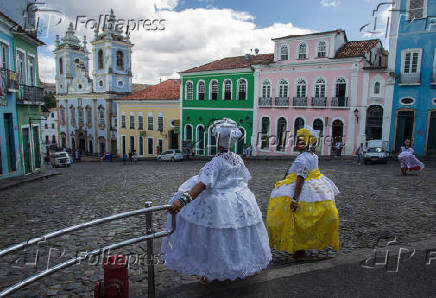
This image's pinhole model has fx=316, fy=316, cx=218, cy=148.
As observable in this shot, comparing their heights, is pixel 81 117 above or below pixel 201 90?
below

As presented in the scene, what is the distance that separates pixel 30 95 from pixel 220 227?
16684 mm

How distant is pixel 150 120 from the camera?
3481 cm

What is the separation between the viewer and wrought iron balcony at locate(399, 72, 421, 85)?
65.5 feet

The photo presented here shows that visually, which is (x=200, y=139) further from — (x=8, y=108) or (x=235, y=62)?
(x=8, y=108)

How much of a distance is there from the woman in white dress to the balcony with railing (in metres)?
21.0

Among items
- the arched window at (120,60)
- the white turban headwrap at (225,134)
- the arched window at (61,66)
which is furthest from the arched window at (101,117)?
the white turban headwrap at (225,134)

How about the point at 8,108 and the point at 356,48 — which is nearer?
the point at 8,108

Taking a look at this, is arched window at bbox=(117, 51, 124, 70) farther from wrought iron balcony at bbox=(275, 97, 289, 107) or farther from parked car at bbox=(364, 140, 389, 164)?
parked car at bbox=(364, 140, 389, 164)

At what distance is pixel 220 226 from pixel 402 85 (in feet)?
70.8

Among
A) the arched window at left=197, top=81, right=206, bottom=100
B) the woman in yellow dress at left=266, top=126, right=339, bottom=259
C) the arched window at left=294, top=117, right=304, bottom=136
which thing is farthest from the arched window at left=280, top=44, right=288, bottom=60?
the woman in yellow dress at left=266, top=126, right=339, bottom=259

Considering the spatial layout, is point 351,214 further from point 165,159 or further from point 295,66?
point 165,159

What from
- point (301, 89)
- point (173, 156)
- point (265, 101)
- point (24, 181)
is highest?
point (301, 89)

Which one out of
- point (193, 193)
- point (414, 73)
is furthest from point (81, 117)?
point (193, 193)

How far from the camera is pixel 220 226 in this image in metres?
3.14
